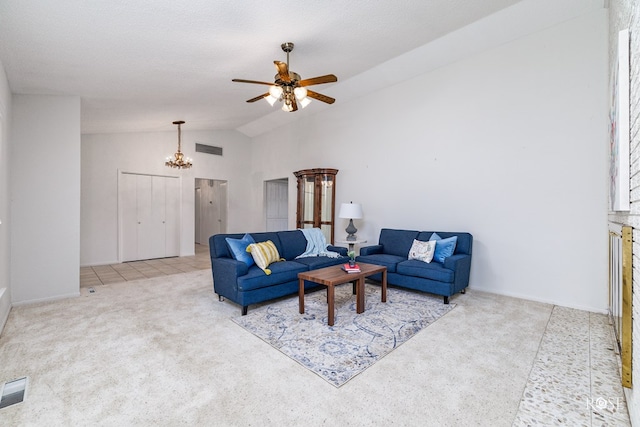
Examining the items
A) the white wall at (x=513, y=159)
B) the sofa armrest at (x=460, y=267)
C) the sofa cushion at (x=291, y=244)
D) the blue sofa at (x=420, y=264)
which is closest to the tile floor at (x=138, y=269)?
the sofa cushion at (x=291, y=244)

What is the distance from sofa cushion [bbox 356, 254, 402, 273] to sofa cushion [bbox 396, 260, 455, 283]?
0.31ft

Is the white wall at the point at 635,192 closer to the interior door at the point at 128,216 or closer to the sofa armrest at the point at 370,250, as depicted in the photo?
the sofa armrest at the point at 370,250

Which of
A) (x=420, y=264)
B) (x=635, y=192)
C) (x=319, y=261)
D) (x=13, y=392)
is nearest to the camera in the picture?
(x=635, y=192)

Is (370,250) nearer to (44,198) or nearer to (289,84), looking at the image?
(289,84)

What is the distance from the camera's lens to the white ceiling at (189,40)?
2.38 metres

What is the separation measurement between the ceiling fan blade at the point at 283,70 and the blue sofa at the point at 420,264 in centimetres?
264

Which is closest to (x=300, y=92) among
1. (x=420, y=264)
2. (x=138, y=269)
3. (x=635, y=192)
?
(x=420, y=264)

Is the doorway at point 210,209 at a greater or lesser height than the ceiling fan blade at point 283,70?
lesser

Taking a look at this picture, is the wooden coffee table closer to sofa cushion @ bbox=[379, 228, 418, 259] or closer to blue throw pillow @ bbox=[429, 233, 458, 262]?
blue throw pillow @ bbox=[429, 233, 458, 262]

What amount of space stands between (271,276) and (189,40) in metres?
2.57

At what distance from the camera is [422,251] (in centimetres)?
406

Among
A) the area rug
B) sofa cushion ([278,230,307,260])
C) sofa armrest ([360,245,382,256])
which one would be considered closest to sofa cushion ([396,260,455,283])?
the area rug

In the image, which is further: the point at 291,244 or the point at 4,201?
the point at 291,244

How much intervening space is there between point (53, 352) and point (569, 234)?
5.30m
